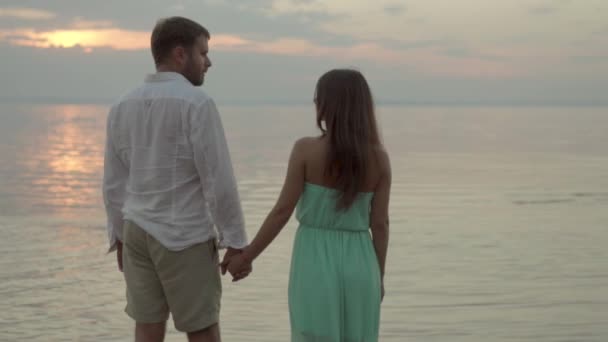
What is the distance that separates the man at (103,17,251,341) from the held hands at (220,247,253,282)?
0.06ft

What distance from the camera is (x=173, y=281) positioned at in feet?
13.1

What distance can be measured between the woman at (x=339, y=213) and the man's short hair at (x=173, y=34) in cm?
56

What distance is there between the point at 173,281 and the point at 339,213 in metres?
0.74

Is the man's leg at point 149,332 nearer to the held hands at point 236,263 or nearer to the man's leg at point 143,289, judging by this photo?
the man's leg at point 143,289

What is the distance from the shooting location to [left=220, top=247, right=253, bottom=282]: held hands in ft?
13.5

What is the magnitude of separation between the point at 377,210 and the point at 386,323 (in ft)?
11.4

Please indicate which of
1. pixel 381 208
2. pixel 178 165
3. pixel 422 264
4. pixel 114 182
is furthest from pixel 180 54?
pixel 422 264

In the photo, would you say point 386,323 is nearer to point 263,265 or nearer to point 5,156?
point 263,265

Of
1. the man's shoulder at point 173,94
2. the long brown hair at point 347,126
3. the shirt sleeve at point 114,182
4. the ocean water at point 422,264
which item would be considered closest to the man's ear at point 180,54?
the man's shoulder at point 173,94

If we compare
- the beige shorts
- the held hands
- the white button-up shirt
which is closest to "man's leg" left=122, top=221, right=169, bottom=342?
the beige shorts

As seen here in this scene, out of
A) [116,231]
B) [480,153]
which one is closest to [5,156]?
[480,153]

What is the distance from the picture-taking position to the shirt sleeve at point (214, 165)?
3.86 m

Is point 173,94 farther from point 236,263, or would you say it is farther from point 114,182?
point 236,263

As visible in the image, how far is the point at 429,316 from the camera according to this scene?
7504 mm
